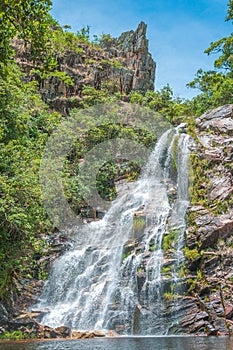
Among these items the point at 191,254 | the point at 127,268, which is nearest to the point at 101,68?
the point at 127,268

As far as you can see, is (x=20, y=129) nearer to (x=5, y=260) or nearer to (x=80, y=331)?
(x=5, y=260)

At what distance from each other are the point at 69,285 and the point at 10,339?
399 centimetres

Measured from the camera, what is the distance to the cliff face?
29.7 metres

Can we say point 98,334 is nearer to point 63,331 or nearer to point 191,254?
point 63,331

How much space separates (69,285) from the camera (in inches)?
594

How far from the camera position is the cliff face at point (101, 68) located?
2969cm

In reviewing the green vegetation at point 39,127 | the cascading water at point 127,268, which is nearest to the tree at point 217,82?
the green vegetation at point 39,127

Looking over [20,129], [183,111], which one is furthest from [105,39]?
Result: [20,129]

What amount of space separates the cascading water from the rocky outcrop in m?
0.68

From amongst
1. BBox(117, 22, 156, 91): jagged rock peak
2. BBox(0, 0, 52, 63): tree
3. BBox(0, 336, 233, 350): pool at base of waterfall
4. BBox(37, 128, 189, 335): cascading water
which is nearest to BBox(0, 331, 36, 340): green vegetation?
BBox(37, 128, 189, 335): cascading water

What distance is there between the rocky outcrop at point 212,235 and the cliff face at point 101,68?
14458 millimetres

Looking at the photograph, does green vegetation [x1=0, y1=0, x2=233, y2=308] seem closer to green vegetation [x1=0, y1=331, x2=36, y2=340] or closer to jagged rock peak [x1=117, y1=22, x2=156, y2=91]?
green vegetation [x1=0, y1=331, x2=36, y2=340]

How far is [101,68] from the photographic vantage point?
32531 millimetres

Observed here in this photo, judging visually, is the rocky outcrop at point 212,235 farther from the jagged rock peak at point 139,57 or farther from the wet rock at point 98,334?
the jagged rock peak at point 139,57
